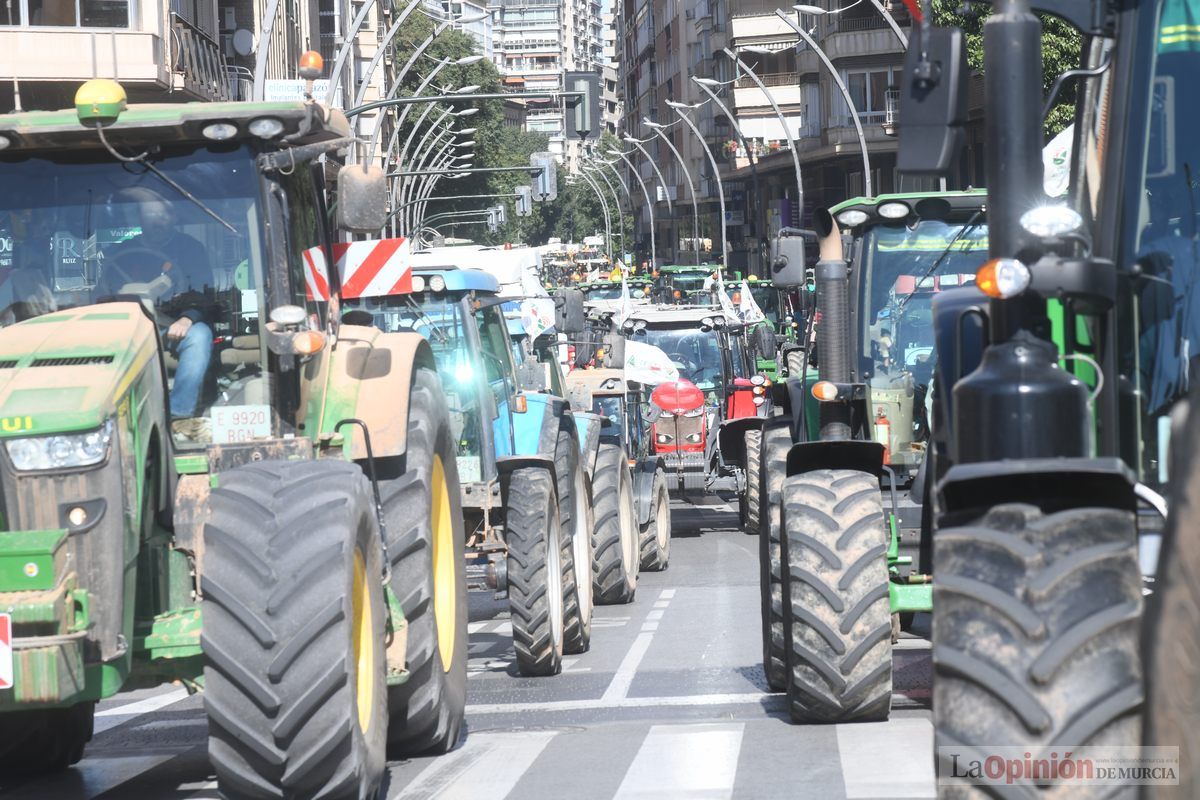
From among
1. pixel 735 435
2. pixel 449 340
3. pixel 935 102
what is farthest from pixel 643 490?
pixel 935 102

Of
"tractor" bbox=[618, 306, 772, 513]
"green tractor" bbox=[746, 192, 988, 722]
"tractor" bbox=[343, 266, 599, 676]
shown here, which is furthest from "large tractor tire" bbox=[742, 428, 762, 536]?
"green tractor" bbox=[746, 192, 988, 722]

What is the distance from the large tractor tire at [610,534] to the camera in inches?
623

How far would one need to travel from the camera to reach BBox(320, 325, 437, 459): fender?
782 cm

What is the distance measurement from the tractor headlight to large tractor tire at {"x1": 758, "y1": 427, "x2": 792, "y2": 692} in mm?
3384

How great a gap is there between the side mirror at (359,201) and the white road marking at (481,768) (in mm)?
2302

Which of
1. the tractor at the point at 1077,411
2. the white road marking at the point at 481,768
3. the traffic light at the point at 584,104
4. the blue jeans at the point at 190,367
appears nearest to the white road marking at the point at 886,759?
Answer: the white road marking at the point at 481,768

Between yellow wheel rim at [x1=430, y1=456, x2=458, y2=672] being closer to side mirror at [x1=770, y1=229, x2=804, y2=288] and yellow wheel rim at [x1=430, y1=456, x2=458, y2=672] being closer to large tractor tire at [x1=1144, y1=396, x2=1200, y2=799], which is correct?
side mirror at [x1=770, y1=229, x2=804, y2=288]

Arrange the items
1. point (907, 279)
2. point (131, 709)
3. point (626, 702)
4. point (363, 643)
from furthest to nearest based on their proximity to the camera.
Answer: point (131, 709) → point (907, 279) → point (626, 702) → point (363, 643)

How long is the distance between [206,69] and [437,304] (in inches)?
1060

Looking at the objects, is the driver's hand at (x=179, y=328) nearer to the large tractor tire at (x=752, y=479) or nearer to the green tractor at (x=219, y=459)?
the green tractor at (x=219, y=459)

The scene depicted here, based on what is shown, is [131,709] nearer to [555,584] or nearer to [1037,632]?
[555,584]

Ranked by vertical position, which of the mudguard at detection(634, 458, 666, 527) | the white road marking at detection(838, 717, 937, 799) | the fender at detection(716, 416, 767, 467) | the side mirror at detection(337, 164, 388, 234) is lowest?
the mudguard at detection(634, 458, 666, 527)

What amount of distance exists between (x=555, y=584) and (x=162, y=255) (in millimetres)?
5456

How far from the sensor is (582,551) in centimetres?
1380
